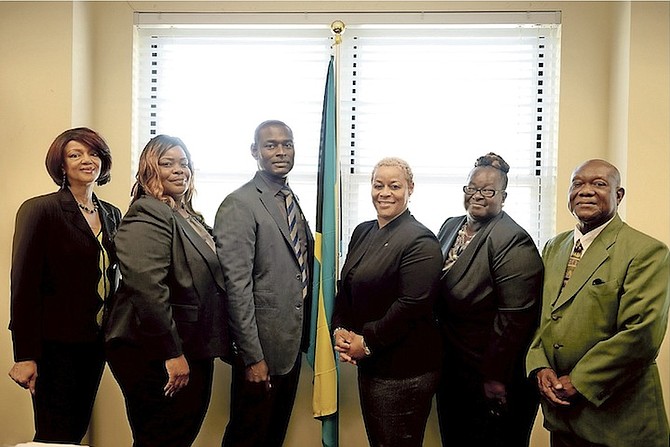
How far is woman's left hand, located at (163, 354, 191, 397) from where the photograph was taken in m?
2.59

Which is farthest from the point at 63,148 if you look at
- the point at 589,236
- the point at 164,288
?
the point at 589,236

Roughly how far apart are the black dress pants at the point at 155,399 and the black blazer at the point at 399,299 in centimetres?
66

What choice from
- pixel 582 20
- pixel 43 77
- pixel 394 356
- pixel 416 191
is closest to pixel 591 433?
pixel 394 356

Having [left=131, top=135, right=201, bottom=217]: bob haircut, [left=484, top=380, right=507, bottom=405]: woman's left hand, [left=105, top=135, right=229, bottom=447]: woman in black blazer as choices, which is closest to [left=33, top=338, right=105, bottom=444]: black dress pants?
[left=105, top=135, right=229, bottom=447]: woman in black blazer

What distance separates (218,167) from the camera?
368cm

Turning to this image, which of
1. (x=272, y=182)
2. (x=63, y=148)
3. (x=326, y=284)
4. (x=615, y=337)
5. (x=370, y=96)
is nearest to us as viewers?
(x=615, y=337)

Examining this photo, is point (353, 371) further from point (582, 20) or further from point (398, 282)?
point (582, 20)

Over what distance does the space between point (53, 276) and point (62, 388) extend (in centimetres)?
44

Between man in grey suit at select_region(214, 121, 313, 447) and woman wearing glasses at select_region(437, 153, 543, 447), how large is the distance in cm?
64

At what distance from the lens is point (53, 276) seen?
271cm

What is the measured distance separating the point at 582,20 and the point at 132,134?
7.77 ft

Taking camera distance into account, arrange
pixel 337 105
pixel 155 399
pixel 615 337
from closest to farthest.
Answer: pixel 615 337, pixel 155 399, pixel 337 105

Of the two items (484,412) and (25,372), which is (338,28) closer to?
(484,412)

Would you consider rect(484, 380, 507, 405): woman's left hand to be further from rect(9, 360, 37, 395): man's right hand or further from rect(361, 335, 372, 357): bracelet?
rect(9, 360, 37, 395): man's right hand
